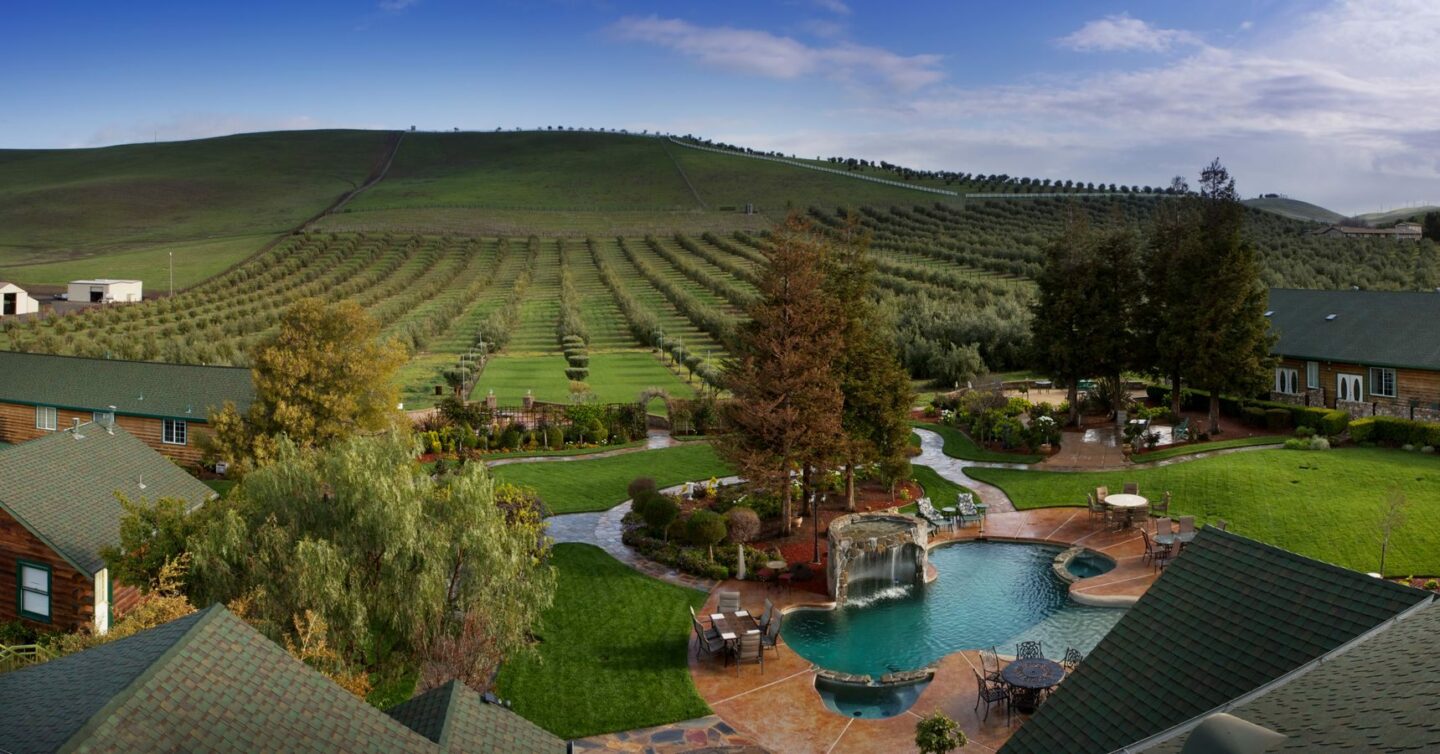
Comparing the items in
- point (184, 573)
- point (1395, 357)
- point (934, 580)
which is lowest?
point (934, 580)

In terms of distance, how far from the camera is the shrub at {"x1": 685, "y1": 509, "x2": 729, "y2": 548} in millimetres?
24984

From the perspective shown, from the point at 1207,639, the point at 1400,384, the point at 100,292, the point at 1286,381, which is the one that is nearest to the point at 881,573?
the point at 1207,639

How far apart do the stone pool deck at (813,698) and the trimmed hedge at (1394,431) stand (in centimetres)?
1508

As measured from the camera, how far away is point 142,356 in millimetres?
56188

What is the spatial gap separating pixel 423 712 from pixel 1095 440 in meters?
31.7

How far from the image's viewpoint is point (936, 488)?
31734 mm

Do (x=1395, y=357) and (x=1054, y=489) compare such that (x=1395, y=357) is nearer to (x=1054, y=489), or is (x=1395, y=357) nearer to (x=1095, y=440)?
(x=1095, y=440)

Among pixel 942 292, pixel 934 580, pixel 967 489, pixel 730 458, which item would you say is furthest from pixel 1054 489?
pixel 942 292

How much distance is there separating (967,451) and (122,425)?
31.2m

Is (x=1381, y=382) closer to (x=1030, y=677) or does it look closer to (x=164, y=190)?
(x=1030, y=677)

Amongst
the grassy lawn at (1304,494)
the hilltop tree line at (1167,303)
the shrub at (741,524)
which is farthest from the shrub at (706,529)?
the hilltop tree line at (1167,303)

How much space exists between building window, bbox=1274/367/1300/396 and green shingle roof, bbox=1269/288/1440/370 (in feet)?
2.70

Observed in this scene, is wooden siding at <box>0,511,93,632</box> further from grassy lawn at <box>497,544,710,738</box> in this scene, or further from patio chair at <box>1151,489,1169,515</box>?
patio chair at <box>1151,489,1169,515</box>

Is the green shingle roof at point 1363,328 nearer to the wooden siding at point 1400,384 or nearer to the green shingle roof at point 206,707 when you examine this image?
the wooden siding at point 1400,384
